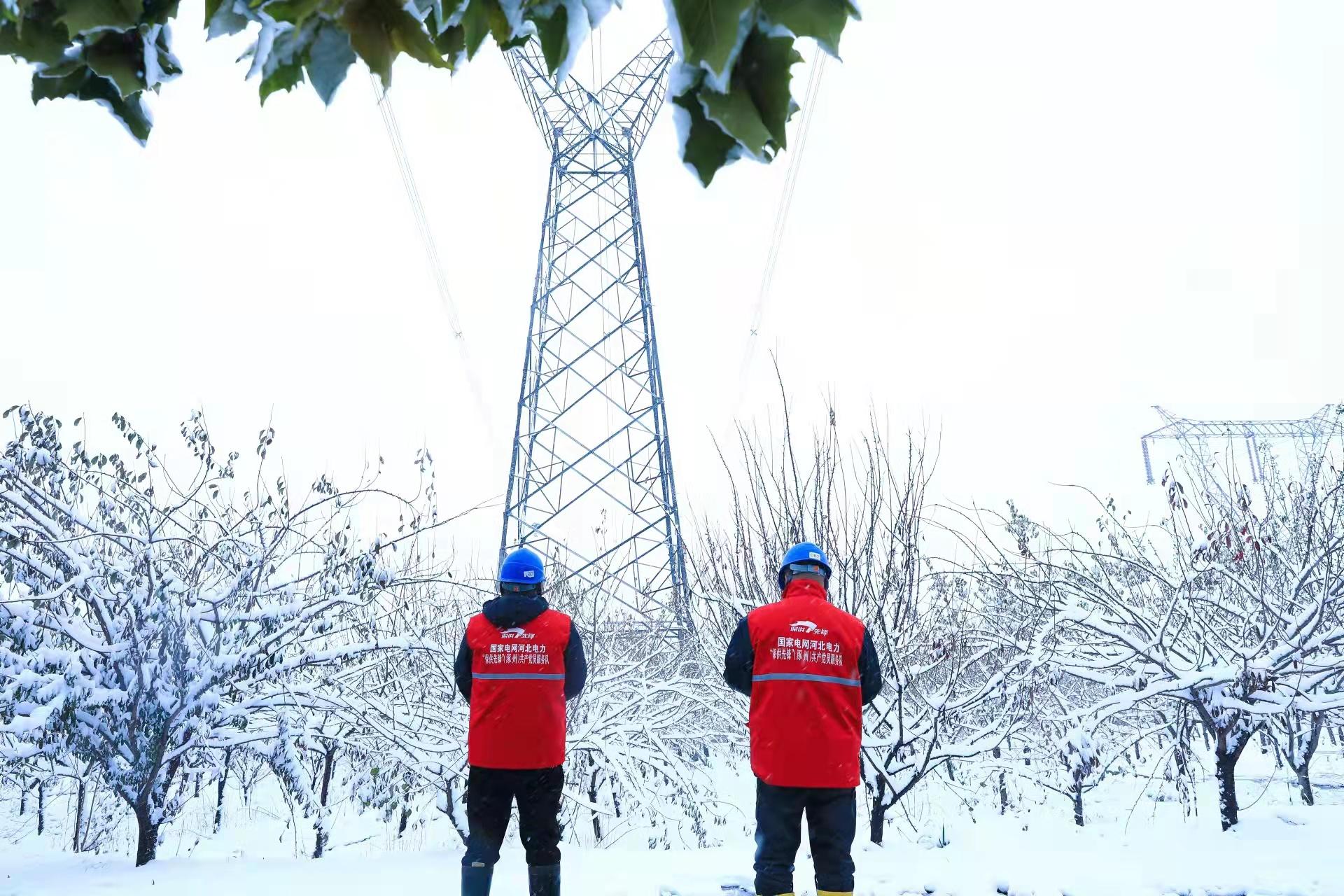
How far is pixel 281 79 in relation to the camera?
129 cm

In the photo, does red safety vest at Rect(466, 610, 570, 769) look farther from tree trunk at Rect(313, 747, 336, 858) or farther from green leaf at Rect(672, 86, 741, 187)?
green leaf at Rect(672, 86, 741, 187)

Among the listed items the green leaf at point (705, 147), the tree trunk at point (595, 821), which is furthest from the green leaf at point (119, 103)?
the tree trunk at point (595, 821)

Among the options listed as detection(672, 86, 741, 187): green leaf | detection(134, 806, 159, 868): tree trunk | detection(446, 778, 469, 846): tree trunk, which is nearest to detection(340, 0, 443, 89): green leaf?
detection(672, 86, 741, 187): green leaf

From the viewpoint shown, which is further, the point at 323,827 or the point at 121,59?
the point at 323,827

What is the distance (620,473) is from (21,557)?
→ 17.8 ft

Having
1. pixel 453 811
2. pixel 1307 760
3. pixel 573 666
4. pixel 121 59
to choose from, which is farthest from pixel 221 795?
pixel 1307 760

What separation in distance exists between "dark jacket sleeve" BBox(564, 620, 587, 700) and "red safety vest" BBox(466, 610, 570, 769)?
3 centimetres

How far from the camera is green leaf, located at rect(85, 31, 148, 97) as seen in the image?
4.66ft

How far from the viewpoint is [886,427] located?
6516 mm

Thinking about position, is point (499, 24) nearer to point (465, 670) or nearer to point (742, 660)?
point (742, 660)

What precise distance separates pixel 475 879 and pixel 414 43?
142 inches

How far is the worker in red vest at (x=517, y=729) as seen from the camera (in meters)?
3.76

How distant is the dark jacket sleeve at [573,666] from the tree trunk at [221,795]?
8.87 ft

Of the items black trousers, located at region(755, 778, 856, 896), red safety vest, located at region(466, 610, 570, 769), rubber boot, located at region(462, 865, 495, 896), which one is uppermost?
red safety vest, located at region(466, 610, 570, 769)
